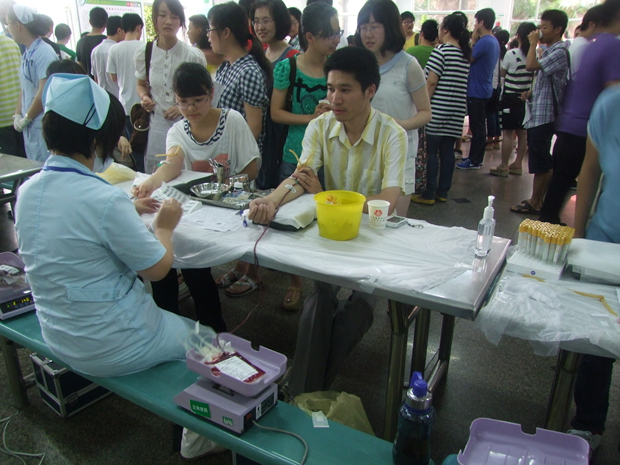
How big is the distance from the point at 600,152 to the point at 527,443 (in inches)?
39.0

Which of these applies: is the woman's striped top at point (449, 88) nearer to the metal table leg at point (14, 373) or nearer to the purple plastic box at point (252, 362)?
the purple plastic box at point (252, 362)

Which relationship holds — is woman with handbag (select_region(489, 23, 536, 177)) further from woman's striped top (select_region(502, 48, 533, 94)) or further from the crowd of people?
the crowd of people

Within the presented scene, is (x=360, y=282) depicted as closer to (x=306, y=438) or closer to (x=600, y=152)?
(x=306, y=438)

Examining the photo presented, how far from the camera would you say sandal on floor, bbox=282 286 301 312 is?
2.45 metres

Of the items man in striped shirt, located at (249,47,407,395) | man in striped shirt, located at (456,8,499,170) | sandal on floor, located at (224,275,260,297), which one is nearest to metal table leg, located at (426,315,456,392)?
man in striped shirt, located at (249,47,407,395)

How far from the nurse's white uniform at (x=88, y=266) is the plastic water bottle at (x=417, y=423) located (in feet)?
2.32

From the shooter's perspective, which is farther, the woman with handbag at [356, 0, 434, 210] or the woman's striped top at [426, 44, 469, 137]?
the woman's striped top at [426, 44, 469, 137]

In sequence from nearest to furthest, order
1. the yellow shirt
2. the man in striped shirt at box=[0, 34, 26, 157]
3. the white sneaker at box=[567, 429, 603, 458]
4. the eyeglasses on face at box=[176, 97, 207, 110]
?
the white sneaker at box=[567, 429, 603, 458], the yellow shirt, the eyeglasses on face at box=[176, 97, 207, 110], the man in striped shirt at box=[0, 34, 26, 157]

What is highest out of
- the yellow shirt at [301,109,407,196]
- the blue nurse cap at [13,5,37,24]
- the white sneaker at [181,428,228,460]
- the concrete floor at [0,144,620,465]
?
the blue nurse cap at [13,5,37,24]

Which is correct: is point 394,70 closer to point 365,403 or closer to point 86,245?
point 365,403

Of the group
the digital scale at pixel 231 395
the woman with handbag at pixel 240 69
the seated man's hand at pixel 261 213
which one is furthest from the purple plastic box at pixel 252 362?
the woman with handbag at pixel 240 69

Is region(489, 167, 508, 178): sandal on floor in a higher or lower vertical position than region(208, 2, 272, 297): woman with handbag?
lower

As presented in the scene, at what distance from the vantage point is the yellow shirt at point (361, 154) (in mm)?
1833

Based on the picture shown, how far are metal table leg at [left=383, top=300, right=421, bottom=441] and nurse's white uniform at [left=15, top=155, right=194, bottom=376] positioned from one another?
679mm
